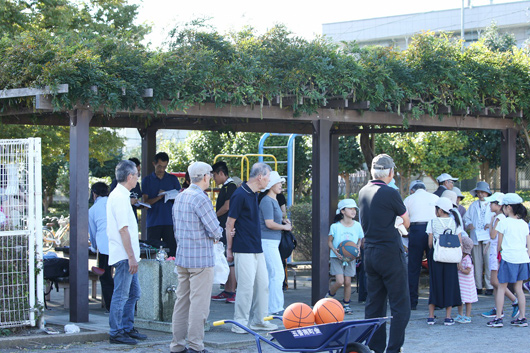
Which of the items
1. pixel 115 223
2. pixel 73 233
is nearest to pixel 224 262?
pixel 115 223

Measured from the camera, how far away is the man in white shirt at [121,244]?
7180 millimetres

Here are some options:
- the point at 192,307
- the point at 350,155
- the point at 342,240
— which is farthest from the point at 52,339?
the point at 350,155

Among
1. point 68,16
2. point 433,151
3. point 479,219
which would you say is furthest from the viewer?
point 433,151

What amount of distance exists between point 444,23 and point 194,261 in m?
63.2

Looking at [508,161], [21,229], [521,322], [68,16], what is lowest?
[521,322]

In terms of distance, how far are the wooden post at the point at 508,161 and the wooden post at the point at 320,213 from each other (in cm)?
386

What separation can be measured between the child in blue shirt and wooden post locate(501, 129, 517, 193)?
3713mm

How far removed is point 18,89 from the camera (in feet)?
26.1

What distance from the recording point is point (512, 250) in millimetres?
8812

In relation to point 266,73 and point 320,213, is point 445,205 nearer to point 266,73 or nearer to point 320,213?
point 320,213

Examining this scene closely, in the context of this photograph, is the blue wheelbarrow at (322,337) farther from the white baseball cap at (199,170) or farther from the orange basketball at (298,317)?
the white baseball cap at (199,170)

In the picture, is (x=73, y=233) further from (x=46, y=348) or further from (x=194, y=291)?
(x=194, y=291)

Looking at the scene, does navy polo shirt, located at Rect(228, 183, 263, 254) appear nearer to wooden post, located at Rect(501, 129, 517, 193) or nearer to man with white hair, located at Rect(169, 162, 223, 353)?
man with white hair, located at Rect(169, 162, 223, 353)

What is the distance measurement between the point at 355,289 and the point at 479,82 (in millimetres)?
4139
